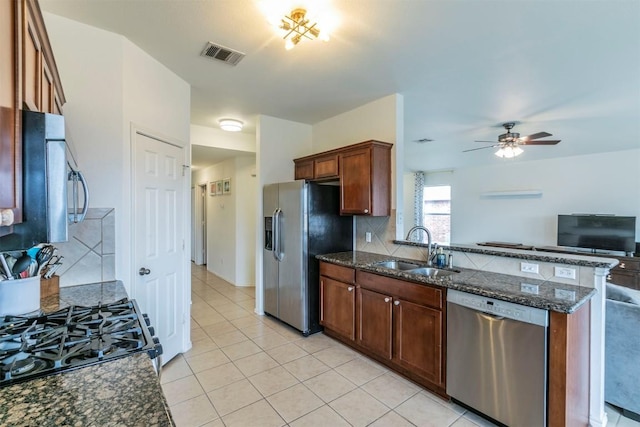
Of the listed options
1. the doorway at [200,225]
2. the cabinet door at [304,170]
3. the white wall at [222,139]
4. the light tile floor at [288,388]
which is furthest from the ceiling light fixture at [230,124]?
the doorway at [200,225]

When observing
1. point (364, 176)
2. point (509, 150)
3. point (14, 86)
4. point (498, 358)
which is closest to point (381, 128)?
point (364, 176)

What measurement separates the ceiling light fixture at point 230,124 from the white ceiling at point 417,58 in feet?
0.44

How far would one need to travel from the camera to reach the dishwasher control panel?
1747mm

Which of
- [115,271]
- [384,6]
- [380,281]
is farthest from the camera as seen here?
[380,281]

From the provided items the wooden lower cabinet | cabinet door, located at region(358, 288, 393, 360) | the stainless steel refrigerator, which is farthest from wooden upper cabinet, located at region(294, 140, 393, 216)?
cabinet door, located at region(358, 288, 393, 360)

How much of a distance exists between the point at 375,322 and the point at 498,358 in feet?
3.47

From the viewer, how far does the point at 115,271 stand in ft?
7.38

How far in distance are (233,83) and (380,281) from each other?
8.03 feet

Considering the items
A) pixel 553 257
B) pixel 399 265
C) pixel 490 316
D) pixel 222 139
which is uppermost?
pixel 222 139

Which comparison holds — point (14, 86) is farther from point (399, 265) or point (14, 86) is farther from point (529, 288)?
point (399, 265)

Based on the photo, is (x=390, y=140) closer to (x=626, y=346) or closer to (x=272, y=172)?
(x=272, y=172)

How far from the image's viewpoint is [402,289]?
2.51m

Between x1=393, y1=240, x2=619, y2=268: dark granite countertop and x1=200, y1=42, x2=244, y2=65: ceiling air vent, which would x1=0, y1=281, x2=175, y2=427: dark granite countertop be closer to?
x1=200, y1=42, x2=244, y2=65: ceiling air vent

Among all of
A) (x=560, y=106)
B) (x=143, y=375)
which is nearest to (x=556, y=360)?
(x=143, y=375)
